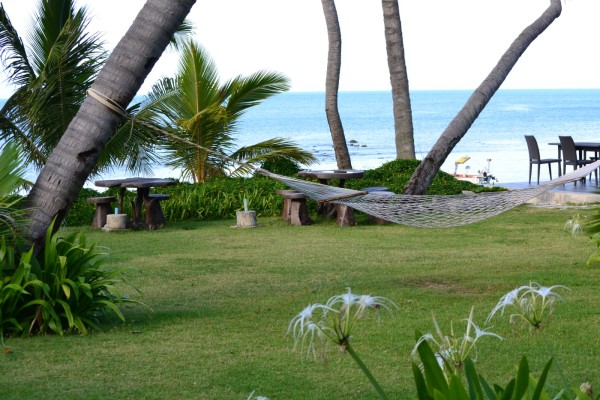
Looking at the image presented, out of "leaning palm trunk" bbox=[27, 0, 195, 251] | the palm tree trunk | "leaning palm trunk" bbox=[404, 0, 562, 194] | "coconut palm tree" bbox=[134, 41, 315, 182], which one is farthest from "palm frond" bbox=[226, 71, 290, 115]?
"leaning palm trunk" bbox=[27, 0, 195, 251]

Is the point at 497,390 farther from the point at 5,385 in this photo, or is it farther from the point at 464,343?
the point at 5,385

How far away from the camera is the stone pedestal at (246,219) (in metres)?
8.97

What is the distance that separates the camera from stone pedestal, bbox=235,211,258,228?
8969 mm

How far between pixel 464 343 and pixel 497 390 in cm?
35

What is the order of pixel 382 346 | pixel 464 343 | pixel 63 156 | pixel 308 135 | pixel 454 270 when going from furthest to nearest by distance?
pixel 308 135 → pixel 454 270 → pixel 63 156 → pixel 382 346 → pixel 464 343

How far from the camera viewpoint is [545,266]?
6516 millimetres

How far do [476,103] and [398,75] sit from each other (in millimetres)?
2360

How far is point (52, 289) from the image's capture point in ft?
14.6

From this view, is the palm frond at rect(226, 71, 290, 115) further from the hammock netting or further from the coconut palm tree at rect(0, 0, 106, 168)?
the hammock netting

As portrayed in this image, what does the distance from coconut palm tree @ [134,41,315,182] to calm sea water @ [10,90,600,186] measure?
861 centimetres

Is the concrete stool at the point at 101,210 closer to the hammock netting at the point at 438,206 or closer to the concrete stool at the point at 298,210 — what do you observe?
the concrete stool at the point at 298,210

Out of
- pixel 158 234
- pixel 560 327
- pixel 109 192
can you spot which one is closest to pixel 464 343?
pixel 560 327

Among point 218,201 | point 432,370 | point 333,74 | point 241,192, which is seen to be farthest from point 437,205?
point 333,74

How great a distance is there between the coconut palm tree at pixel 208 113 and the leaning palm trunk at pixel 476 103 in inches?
120
